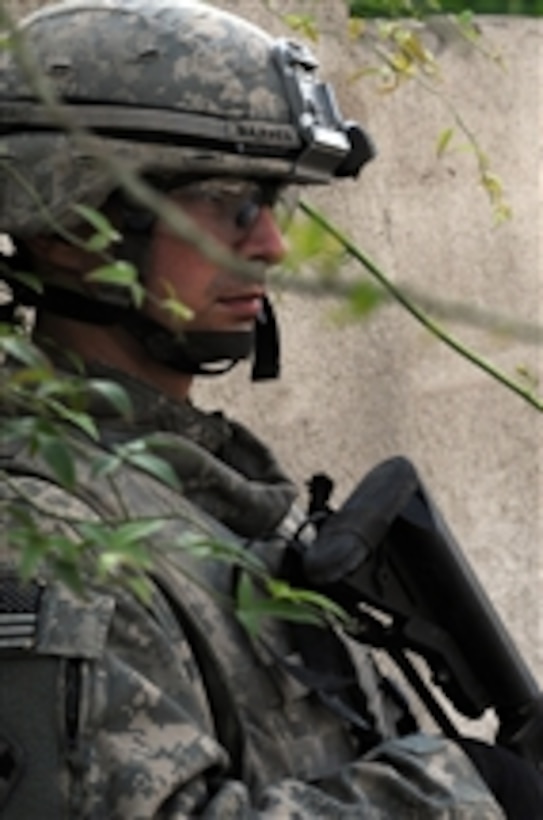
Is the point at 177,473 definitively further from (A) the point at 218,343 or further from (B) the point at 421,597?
(B) the point at 421,597

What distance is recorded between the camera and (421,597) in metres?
3.21

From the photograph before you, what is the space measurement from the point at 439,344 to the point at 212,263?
208cm

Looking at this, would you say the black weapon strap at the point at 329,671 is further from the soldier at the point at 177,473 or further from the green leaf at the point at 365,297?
the green leaf at the point at 365,297

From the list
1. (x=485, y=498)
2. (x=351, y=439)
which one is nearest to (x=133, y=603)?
(x=351, y=439)

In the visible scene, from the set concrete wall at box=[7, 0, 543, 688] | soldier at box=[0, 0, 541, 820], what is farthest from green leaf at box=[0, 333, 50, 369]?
concrete wall at box=[7, 0, 543, 688]

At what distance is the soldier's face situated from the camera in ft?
10.4

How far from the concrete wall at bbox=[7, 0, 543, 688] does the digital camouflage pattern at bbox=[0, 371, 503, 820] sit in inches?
60.8

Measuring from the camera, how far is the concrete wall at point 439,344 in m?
4.93

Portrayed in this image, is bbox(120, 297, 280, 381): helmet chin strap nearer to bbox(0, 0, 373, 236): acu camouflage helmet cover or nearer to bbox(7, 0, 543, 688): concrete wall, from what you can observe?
bbox(0, 0, 373, 236): acu camouflage helmet cover

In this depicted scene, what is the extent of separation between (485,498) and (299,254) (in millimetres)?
3318

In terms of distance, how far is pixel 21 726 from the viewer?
9.21ft

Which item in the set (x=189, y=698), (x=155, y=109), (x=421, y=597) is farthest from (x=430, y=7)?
(x=189, y=698)

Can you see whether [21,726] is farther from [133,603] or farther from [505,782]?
[505,782]

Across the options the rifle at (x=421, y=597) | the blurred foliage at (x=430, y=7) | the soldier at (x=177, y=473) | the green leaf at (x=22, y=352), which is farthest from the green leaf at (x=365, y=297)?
the rifle at (x=421, y=597)
